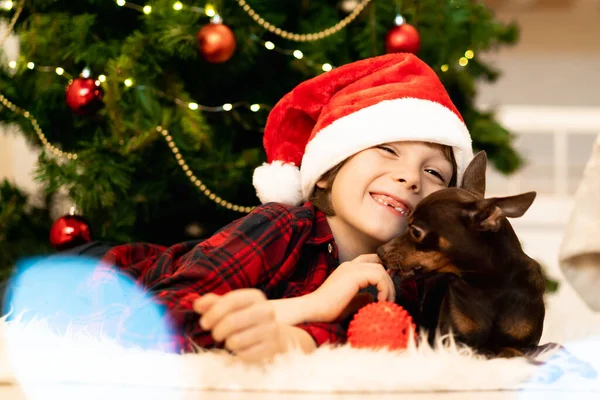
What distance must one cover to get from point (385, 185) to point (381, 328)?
29 cm

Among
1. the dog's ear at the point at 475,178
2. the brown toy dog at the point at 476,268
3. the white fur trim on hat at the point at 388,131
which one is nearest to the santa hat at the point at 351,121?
the white fur trim on hat at the point at 388,131

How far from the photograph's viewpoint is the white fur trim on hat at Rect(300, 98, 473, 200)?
1.16 m

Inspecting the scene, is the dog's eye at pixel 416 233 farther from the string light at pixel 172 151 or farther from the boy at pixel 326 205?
the string light at pixel 172 151

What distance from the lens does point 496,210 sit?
0.90m

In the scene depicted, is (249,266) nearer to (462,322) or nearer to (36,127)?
(462,322)

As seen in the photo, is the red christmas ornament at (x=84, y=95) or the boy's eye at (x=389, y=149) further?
the red christmas ornament at (x=84, y=95)

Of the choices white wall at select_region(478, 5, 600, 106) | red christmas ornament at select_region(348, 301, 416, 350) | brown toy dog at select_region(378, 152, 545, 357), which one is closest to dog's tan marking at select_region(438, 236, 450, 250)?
brown toy dog at select_region(378, 152, 545, 357)

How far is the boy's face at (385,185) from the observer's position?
112cm

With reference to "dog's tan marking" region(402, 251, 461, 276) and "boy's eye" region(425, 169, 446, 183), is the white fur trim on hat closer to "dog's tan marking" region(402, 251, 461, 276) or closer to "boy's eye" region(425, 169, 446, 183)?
"boy's eye" region(425, 169, 446, 183)

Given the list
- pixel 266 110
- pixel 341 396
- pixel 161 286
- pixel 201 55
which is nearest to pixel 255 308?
pixel 341 396

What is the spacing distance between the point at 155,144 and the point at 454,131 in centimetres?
83

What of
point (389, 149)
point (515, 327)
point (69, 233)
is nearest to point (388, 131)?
point (389, 149)

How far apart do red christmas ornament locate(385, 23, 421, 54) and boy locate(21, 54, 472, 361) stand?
1.24 feet

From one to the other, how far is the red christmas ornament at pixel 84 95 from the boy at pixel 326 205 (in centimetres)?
40
